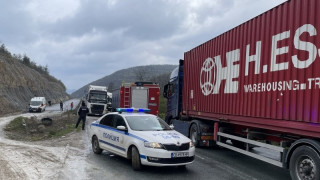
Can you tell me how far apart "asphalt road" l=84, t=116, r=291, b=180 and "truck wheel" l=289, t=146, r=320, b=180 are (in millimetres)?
1449

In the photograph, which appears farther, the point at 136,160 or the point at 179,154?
the point at 136,160

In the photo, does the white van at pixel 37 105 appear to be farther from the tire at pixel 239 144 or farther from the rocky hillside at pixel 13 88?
the tire at pixel 239 144

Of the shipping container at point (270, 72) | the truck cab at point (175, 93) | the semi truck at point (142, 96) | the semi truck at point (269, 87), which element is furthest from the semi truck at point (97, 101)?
the shipping container at point (270, 72)

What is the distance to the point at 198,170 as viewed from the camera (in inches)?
358

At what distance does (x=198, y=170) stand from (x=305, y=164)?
2987mm

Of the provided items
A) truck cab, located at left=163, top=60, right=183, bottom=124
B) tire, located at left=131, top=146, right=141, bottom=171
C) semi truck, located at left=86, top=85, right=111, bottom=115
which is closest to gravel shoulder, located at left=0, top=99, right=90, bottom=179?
tire, located at left=131, top=146, right=141, bottom=171

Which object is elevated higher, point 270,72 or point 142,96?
point 270,72

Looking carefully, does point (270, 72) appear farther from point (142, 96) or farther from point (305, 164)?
A: point (142, 96)

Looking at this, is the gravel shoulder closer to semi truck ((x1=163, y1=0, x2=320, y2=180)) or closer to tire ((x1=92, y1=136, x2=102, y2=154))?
tire ((x1=92, y1=136, x2=102, y2=154))

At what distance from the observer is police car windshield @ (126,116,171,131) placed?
31.6 feet

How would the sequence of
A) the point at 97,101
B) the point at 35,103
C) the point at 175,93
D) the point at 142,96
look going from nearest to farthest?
the point at 175,93 < the point at 142,96 < the point at 97,101 < the point at 35,103

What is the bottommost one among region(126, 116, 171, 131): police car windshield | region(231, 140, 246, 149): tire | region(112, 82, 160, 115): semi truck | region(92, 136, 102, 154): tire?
region(92, 136, 102, 154): tire

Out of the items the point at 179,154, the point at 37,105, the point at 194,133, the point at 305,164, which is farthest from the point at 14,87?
the point at 305,164

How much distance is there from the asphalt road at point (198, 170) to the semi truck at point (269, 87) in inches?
20.5
